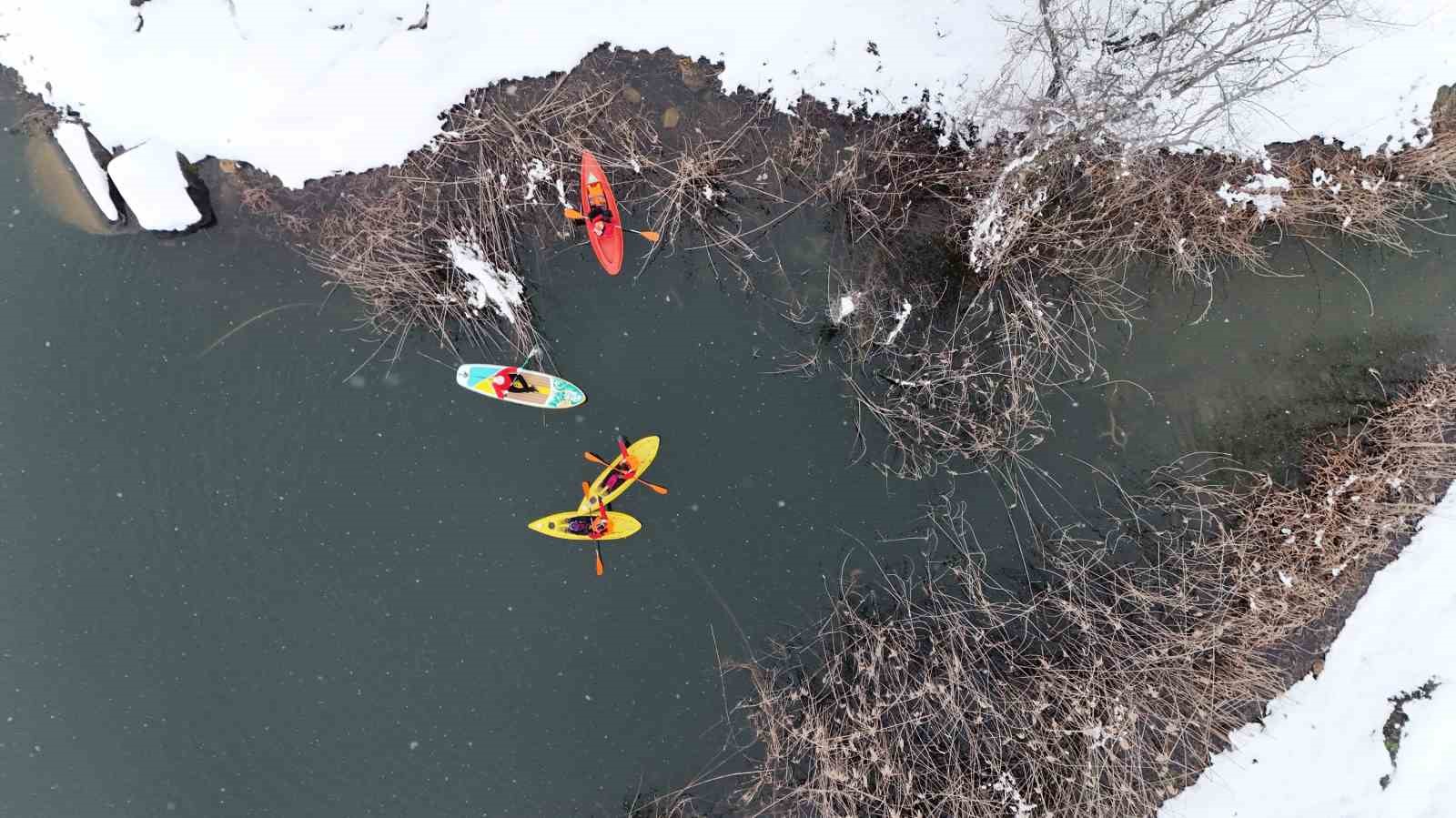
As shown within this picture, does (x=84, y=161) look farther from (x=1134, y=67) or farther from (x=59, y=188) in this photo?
(x=1134, y=67)

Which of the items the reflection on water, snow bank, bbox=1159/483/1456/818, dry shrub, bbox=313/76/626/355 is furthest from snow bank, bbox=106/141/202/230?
snow bank, bbox=1159/483/1456/818

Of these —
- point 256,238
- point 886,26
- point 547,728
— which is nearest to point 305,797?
point 547,728

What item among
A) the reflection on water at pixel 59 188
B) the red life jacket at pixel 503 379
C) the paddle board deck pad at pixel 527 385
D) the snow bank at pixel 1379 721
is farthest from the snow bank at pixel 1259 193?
the reflection on water at pixel 59 188

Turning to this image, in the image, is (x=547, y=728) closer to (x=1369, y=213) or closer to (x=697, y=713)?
(x=697, y=713)

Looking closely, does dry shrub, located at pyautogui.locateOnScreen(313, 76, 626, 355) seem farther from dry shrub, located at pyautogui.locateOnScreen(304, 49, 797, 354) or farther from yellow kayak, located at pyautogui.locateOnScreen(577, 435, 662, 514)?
yellow kayak, located at pyautogui.locateOnScreen(577, 435, 662, 514)

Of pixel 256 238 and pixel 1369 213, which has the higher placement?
pixel 1369 213

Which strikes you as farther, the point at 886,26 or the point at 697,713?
the point at 697,713

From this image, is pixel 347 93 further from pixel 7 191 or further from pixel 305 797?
pixel 305 797

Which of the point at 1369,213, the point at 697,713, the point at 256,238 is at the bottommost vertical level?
the point at 697,713

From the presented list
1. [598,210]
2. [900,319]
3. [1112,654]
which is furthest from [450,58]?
[1112,654]
